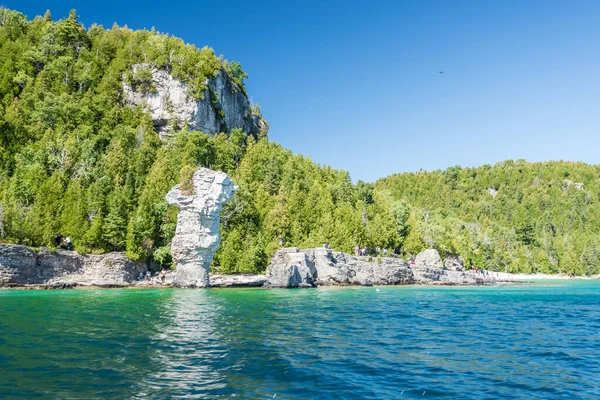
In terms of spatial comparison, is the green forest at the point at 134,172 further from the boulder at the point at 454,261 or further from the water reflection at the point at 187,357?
the water reflection at the point at 187,357

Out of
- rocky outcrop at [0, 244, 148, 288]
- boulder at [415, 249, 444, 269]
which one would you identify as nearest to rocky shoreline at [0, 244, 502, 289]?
rocky outcrop at [0, 244, 148, 288]

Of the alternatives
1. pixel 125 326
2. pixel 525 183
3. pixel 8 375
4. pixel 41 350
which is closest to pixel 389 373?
pixel 8 375

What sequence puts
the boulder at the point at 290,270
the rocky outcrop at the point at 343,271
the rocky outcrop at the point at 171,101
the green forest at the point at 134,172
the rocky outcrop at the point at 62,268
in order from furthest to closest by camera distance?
the rocky outcrop at the point at 171,101 → the green forest at the point at 134,172 → the rocky outcrop at the point at 343,271 → the boulder at the point at 290,270 → the rocky outcrop at the point at 62,268

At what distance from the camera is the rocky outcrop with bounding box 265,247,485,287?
50.7 meters

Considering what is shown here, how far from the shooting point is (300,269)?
168 ft

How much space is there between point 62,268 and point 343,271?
3171 centimetres

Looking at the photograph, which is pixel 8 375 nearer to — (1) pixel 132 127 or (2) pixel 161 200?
(2) pixel 161 200

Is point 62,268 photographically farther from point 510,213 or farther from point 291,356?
point 510,213

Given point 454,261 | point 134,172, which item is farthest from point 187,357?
point 454,261

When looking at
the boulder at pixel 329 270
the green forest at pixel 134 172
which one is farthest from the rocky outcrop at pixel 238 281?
the green forest at pixel 134 172

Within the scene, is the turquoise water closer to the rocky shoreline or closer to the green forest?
the rocky shoreline

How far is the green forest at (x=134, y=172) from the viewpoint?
5272cm

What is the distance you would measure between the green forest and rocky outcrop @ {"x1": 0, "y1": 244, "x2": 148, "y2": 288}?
1.68m

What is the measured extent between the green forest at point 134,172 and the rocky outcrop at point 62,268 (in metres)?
1.68
